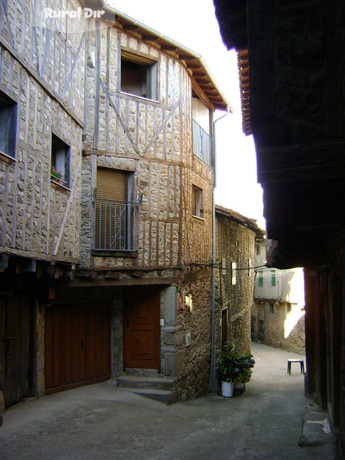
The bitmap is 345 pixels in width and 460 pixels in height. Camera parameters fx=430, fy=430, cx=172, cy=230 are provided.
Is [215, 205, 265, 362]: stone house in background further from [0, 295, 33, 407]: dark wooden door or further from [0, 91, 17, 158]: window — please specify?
[0, 91, 17, 158]: window

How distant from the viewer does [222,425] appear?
772 centimetres

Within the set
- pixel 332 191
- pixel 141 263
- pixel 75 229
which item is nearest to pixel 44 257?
pixel 75 229

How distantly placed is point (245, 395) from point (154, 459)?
646cm

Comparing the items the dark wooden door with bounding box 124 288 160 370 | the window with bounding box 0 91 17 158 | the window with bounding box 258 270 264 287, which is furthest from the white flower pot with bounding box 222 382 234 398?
the window with bounding box 258 270 264 287

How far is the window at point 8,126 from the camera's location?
5.80m

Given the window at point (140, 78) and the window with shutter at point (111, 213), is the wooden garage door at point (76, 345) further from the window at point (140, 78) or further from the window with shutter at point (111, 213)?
the window at point (140, 78)

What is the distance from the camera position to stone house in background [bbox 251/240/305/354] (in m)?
24.4

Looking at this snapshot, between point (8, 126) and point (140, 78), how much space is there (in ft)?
16.2

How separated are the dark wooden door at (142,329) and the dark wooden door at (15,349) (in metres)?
2.43

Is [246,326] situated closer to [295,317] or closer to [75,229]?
[295,317]

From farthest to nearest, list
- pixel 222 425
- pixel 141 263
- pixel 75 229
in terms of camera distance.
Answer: pixel 141 263
pixel 75 229
pixel 222 425

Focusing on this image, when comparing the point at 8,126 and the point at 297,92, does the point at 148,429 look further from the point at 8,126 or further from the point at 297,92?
the point at 297,92

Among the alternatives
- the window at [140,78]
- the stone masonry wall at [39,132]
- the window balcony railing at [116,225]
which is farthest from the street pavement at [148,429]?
the window at [140,78]

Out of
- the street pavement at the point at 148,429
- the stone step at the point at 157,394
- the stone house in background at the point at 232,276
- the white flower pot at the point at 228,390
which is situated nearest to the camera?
the street pavement at the point at 148,429
